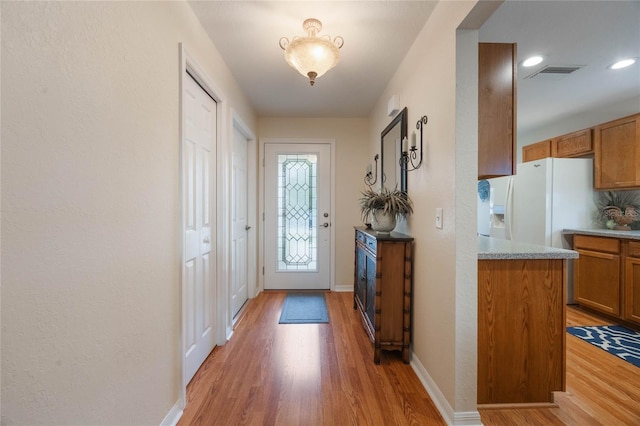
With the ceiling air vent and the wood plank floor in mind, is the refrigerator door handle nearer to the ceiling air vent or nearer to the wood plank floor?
the ceiling air vent

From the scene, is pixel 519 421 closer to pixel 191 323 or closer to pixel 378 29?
pixel 191 323

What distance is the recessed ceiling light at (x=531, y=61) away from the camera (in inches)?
88.0

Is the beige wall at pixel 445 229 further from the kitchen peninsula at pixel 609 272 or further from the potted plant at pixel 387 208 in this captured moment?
the kitchen peninsula at pixel 609 272

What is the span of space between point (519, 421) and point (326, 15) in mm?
2689

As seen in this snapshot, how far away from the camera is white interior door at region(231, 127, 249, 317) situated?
2756 mm

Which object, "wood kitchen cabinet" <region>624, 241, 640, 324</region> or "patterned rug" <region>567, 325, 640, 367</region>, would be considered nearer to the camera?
"patterned rug" <region>567, 325, 640, 367</region>

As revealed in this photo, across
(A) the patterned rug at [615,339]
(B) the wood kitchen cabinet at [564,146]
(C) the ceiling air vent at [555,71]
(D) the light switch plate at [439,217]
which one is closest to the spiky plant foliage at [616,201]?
(B) the wood kitchen cabinet at [564,146]

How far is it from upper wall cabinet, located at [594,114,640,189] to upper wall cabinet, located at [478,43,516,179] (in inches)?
95.3


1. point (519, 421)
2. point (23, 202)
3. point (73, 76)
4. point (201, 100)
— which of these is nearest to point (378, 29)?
point (201, 100)

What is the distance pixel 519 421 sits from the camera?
4.68 feet

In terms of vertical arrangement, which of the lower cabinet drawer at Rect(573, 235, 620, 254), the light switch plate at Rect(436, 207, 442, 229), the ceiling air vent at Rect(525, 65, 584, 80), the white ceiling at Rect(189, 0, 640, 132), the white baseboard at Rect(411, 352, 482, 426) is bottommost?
the white baseboard at Rect(411, 352, 482, 426)

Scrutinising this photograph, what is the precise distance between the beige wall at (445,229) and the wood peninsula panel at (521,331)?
19cm

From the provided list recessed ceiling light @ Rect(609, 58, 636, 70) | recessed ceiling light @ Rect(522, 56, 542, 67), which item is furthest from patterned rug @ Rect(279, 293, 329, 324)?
recessed ceiling light @ Rect(609, 58, 636, 70)

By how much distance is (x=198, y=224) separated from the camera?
1.86 metres
